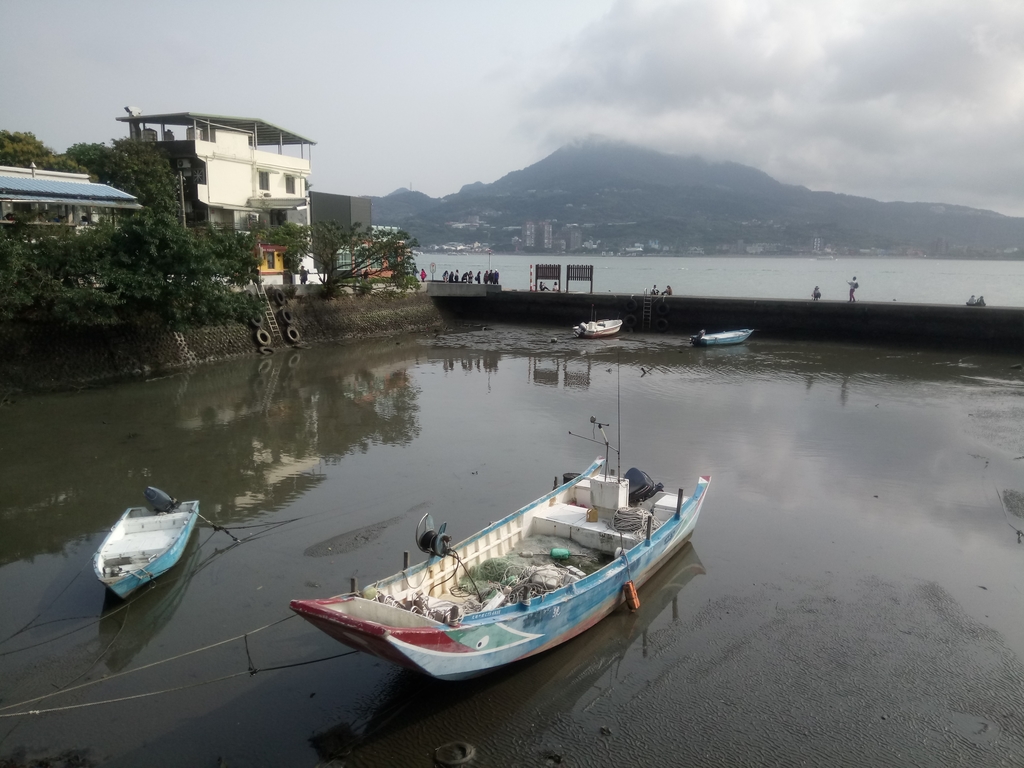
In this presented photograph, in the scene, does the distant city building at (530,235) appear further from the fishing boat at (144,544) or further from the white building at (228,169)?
the fishing boat at (144,544)

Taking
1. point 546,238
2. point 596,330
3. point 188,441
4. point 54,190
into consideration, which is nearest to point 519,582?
point 188,441

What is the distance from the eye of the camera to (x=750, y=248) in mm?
170875

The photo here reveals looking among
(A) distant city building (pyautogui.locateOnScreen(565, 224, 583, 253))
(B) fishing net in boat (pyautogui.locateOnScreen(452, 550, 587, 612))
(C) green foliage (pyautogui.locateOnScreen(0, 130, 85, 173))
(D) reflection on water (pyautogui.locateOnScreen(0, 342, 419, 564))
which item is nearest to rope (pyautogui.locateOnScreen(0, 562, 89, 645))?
(D) reflection on water (pyautogui.locateOnScreen(0, 342, 419, 564))

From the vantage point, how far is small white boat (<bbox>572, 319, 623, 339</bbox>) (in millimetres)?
36844

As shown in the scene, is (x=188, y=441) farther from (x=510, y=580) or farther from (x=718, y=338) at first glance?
(x=718, y=338)

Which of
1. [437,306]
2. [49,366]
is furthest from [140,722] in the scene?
[437,306]

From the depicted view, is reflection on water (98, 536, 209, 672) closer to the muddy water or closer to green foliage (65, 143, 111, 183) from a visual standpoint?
the muddy water

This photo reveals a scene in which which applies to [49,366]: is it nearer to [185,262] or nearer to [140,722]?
[185,262]

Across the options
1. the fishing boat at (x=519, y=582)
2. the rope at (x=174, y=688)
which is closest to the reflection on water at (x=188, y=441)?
the rope at (x=174, y=688)

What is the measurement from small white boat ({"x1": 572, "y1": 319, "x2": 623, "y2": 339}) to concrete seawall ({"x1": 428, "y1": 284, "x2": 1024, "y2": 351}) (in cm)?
308

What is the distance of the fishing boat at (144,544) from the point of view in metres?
9.44

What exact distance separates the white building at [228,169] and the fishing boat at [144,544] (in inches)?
1006

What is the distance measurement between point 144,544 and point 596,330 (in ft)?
94.0

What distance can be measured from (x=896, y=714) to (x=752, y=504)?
19.5 ft
